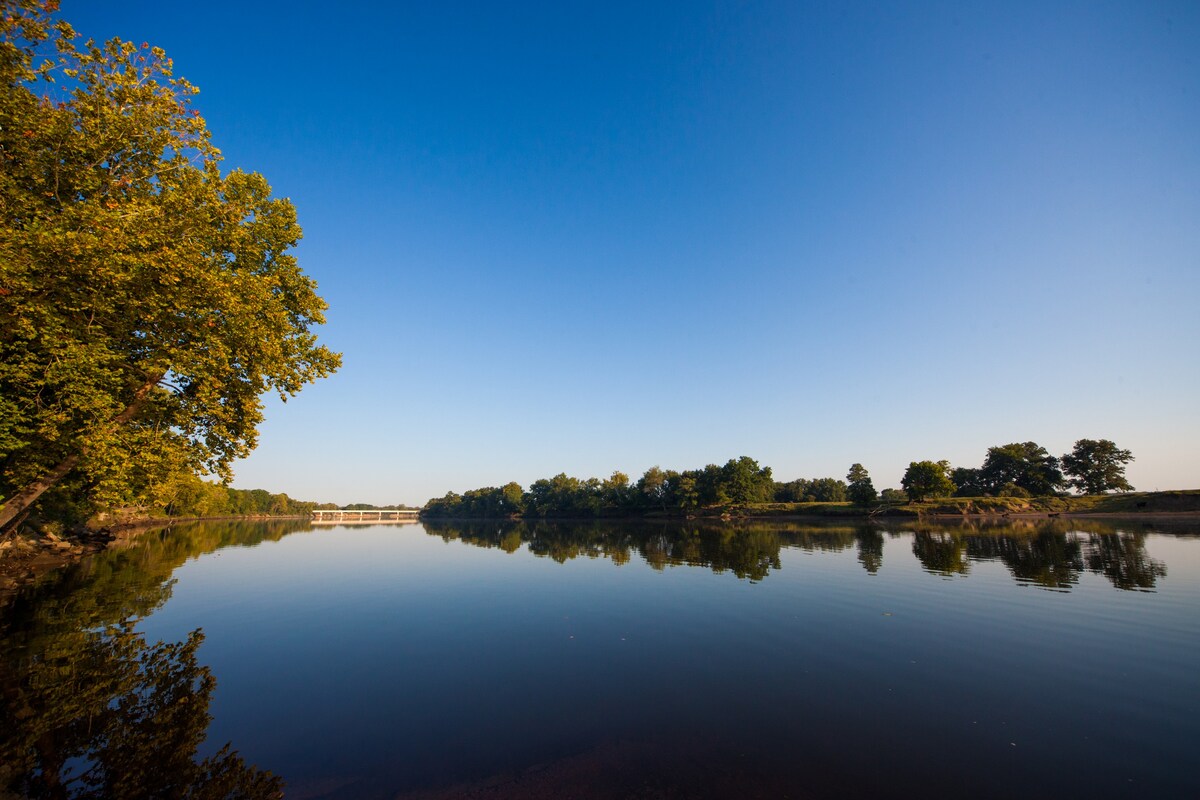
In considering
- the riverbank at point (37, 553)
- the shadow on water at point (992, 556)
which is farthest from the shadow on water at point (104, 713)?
the shadow on water at point (992, 556)

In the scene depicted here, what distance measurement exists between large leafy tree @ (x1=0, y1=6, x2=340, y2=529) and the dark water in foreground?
7656 millimetres

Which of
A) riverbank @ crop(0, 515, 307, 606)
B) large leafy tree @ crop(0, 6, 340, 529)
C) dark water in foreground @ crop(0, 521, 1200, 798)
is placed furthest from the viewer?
riverbank @ crop(0, 515, 307, 606)

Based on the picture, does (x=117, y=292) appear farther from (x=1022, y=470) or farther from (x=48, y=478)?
(x=1022, y=470)

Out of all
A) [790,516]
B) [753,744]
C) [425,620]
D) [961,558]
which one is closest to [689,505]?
[790,516]

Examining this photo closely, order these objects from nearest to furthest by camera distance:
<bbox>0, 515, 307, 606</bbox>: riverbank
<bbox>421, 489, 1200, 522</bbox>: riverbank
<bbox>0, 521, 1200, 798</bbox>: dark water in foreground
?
1. <bbox>0, 521, 1200, 798</bbox>: dark water in foreground
2. <bbox>0, 515, 307, 606</bbox>: riverbank
3. <bbox>421, 489, 1200, 522</bbox>: riverbank

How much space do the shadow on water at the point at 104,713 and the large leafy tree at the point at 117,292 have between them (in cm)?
583

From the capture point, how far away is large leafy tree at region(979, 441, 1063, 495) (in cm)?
11925

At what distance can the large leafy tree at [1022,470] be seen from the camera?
119 meters

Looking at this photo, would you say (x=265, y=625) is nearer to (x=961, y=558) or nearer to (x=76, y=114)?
(x=76, y=114)

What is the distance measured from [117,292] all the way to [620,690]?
76.9 feet

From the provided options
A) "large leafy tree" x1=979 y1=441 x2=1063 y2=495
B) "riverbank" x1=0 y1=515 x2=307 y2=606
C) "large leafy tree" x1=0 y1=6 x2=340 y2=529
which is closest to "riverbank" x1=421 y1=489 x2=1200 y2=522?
"large leafy tree" x1=979 y1=441 x2=1063 y2=495

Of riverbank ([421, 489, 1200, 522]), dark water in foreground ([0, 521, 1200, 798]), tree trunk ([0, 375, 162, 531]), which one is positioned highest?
tree trunk ([0, 375, 162, 531])

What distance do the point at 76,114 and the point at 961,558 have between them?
5763 cm

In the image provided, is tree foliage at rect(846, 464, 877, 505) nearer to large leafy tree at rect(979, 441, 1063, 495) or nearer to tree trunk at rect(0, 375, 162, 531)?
large leafy tree at rect(979, 441, 1063, 495)
